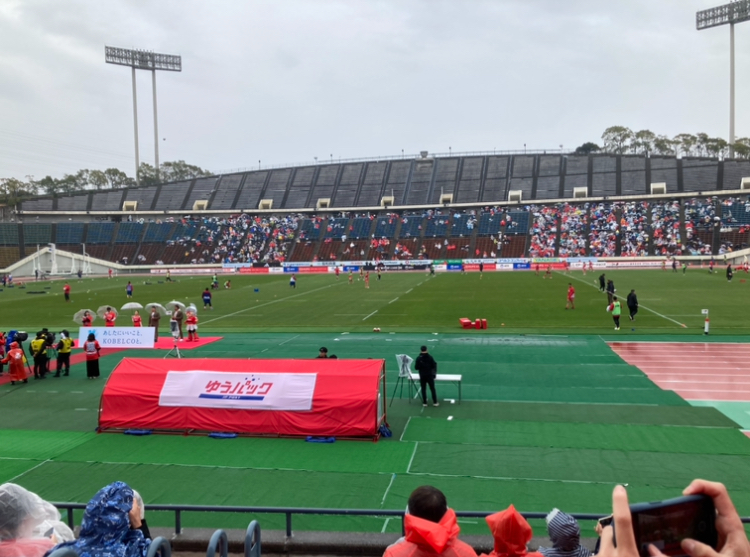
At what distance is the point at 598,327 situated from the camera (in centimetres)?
2638

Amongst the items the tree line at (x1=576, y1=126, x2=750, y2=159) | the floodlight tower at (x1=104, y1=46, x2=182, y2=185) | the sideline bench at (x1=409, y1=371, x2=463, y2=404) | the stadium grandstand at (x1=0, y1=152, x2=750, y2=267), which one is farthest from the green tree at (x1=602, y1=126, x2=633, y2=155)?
the sideline bench at (x1=409, y1=371, x2=463, y2=404)

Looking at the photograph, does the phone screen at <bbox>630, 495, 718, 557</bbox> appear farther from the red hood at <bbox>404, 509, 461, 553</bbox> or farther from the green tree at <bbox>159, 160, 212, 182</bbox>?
the green tree at <bbox>159, 160, 212, 182</bbox>

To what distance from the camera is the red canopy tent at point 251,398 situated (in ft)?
38.7

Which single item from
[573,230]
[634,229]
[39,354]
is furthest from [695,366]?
[573,230]

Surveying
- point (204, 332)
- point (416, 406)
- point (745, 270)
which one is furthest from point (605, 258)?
point (416, 406)

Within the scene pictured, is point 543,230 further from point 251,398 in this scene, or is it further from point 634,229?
point 251,398

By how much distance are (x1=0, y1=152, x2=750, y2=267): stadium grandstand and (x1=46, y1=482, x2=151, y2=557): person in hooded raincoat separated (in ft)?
260

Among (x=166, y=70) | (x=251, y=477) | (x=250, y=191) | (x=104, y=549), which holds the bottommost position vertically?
(x=251, y=477)

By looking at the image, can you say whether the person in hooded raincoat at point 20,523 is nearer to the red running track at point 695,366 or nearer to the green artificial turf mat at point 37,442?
the green artificial turf mat at point 37,442

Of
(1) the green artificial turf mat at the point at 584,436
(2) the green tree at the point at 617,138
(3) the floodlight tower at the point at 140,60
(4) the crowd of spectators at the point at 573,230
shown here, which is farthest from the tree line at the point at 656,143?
(1) the green artificial turf mat at the point at 584,436

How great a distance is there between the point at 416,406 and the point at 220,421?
4.67m

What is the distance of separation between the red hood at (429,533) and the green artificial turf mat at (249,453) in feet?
20.7

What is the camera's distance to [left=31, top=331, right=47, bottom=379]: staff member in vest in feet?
57.9

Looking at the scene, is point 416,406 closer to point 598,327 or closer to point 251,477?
point 251,477
